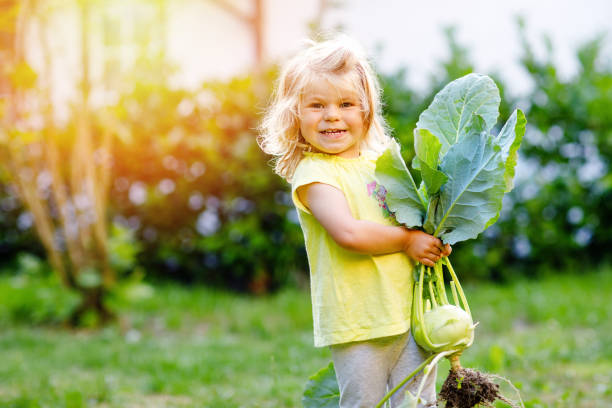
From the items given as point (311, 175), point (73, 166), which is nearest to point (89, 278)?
point (73, 166)

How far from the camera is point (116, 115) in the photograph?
5230mm

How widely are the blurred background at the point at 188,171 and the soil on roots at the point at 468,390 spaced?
278 cm

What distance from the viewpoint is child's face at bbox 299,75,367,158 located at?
2102mm

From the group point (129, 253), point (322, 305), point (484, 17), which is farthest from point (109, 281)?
point (484, 17)

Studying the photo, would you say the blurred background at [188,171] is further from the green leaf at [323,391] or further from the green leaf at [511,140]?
the green leaf at [511,140]

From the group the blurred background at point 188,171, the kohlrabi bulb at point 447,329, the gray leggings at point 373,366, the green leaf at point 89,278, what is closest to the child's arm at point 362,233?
the kohlrabi bulb at point 447,329

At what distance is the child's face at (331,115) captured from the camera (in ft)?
6.89

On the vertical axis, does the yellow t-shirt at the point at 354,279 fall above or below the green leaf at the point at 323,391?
above

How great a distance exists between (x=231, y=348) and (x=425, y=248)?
9.16ft

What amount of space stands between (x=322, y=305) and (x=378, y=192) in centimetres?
39

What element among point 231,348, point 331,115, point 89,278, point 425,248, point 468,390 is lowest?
point 231,348

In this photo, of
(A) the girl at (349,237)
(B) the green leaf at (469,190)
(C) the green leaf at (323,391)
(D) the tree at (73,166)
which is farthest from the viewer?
(D) the tree at (73,166)

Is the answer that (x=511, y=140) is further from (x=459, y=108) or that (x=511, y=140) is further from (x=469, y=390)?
(x=469, y=390)

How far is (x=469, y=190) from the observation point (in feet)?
6.48
